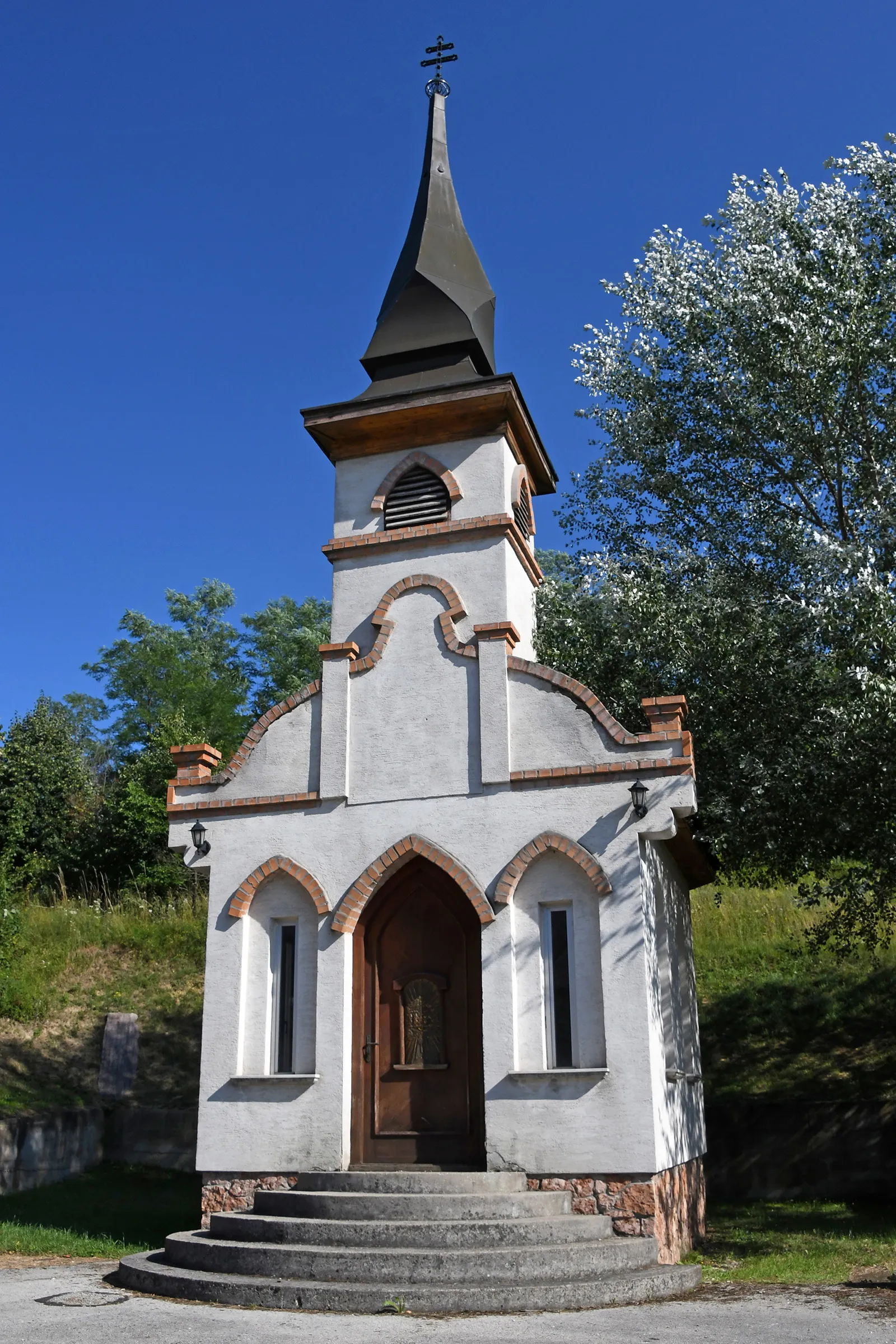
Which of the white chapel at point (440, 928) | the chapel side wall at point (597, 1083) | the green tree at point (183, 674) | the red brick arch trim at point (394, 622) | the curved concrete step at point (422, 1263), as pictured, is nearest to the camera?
the curved concrete step at point (422, 1263)

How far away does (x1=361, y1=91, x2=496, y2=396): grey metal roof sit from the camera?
13367 millimetres

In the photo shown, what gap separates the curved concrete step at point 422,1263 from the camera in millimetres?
7988

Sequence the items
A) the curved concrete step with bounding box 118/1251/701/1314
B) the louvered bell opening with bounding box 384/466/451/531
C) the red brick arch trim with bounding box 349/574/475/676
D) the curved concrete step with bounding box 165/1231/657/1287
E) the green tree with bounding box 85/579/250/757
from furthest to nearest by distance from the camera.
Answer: the green tree with bounding box 85/579/250/757, the louvered bell opening with bounding box 384/466/451/531, the red brick arch trim with bounding box 349/574/475/676, the curved concrete step with bounding box 165/1231/657/1287, the curved concrete step with bounding box 118/1251/701/1314

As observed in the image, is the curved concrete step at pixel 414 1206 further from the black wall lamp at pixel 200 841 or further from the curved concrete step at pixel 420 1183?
the black wall lamp at pixel 200 841

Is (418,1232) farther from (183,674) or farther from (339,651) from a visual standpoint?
(183,674)

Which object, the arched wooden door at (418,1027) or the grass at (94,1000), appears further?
the grass at (94,1000)

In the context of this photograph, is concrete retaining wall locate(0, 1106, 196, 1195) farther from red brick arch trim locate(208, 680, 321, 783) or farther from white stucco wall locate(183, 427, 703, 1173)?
red brick arch trim locate(208, 680, 321, 783)

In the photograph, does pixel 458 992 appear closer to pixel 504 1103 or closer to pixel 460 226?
pixel 504 1103

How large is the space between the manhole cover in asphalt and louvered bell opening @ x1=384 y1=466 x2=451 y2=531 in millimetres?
7903

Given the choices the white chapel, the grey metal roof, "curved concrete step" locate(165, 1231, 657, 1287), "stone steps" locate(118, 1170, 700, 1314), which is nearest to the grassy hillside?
the white chapel

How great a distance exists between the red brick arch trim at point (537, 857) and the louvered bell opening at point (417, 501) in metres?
3.93

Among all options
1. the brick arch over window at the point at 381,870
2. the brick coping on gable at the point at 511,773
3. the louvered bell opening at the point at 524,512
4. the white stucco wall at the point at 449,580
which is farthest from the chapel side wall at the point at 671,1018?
the louvered bell opening at the point at 524,512

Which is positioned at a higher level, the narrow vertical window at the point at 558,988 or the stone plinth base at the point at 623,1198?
the narrow vertical window at the point at 558,988

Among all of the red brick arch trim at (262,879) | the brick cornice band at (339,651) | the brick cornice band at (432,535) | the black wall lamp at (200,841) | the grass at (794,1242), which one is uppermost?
the brick cornice band at (432,535)
